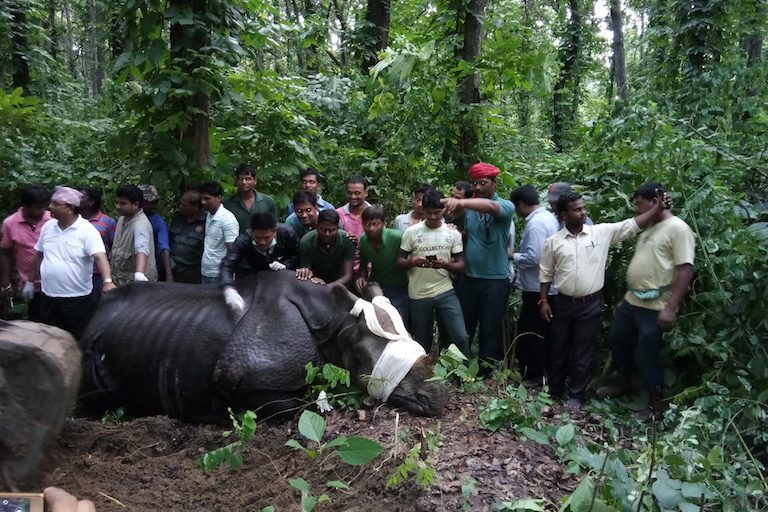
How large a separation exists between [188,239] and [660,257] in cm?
445

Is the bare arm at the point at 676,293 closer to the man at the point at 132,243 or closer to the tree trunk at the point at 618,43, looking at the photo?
the man at the point at 132,243

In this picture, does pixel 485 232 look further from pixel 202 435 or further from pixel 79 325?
pixel 79 325

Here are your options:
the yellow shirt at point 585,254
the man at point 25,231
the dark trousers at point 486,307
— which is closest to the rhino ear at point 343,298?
the dark trousers at point 486,307

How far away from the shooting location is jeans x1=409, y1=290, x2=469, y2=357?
5.61m

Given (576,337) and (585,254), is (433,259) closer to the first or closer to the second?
(585,254)

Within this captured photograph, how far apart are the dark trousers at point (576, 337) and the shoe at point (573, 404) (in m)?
0.04

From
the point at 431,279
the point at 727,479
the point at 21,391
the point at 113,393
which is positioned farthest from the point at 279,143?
the point at 727,479

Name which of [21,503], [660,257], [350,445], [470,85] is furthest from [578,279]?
[21,503]

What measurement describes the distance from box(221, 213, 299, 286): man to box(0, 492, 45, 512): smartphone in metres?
2.80

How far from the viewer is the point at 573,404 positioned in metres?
5.30

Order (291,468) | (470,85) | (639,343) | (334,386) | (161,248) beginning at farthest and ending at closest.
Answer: (470,85) → (161,248) → (639,343) → (334,386) → (291,468)

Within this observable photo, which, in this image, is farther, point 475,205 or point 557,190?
point 557,190

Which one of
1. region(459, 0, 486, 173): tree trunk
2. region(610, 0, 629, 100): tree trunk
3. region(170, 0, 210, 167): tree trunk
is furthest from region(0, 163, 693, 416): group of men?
region(610, 0, 629, 100): tree trunk

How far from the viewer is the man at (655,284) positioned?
16.3 feet
